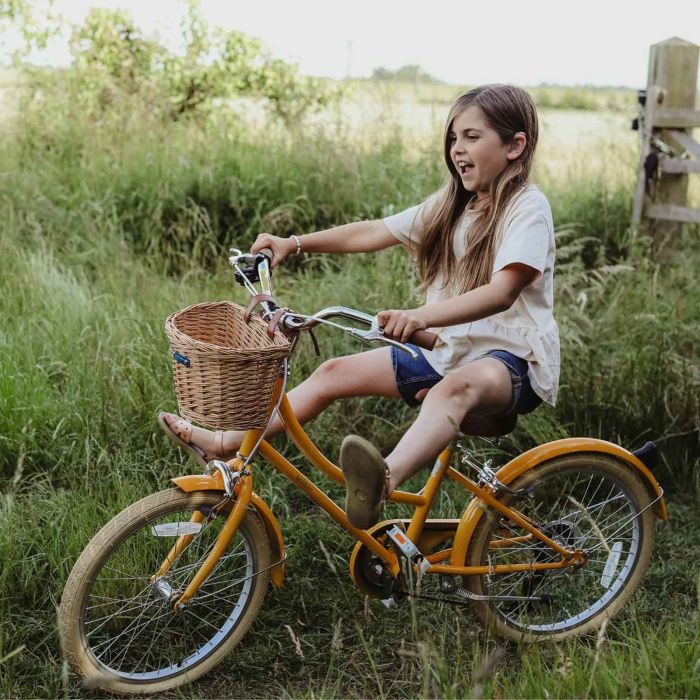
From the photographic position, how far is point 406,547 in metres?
2.84

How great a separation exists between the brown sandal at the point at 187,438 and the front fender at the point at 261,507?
0.07 meters

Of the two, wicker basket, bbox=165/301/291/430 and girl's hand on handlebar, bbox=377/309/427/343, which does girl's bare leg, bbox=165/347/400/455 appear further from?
girl's hand on handlebar, bbox=377/309/427/343

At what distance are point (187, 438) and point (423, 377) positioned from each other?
2.46 ft

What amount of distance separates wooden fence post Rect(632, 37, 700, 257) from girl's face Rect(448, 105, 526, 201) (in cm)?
351

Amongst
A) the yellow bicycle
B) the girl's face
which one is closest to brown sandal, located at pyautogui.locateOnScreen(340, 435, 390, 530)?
the yellow bicycle

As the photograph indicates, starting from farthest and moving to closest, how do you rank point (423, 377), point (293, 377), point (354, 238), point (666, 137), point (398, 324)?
1. point (666, 137)
2. point (293, 377)
3. point (354, 238)
4. point (423, 377)
5. point (398, 324)

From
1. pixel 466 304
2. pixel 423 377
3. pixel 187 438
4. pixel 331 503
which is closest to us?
pixel 466 304

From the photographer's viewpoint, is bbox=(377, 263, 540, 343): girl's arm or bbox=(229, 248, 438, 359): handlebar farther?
bbox=(377, 263, 540, 343): girl's arm

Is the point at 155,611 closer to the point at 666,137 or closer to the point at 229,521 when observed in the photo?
the point at 229,521

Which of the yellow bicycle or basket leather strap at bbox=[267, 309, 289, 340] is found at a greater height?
basket leather strap at bbox=[267, 309, 289, 340]

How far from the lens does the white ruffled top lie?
105 inches

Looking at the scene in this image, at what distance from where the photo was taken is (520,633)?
306cm

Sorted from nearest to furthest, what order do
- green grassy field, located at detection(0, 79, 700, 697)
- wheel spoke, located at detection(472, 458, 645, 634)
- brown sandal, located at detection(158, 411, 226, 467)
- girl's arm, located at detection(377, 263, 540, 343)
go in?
girl's arm, located at detection(377, 263, 540, 343)
brown sandal, located at detection(158, 411, 226, 467)
green grassy field, located at detection(0, 79, 700, 697)
wheel spoke, located at detection(472, 458, 645, 634)

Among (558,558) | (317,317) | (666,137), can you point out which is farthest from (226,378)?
(666,137)
